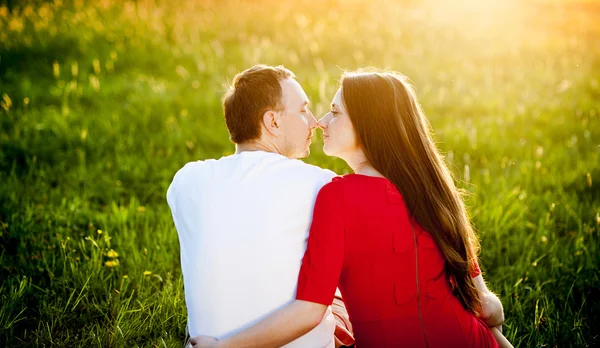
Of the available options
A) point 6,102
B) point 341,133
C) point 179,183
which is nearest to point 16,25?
point 6,102

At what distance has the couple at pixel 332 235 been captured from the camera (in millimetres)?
2328

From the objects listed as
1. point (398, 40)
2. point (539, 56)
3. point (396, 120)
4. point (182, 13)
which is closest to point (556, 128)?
point (539, 56)

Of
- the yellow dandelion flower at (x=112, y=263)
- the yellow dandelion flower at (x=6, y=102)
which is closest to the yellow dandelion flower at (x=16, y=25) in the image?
the yellow dandelion flower at (x=6, y=102)

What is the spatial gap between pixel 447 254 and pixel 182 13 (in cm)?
836

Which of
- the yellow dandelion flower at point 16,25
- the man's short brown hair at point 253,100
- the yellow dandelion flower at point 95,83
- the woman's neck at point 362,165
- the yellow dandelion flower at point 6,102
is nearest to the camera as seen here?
the woman's neck at point 362,165

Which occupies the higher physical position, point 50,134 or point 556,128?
point 50,134

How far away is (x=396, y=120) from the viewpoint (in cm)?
262

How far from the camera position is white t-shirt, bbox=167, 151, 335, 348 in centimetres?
233

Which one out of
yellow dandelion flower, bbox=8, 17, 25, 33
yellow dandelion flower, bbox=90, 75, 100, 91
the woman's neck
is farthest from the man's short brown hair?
yellow dandelion flower, bbox=8, 17, 25, 33

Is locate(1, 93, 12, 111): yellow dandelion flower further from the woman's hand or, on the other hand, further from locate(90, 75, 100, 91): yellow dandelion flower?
the woman's hand

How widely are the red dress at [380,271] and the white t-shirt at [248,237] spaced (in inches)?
3.0

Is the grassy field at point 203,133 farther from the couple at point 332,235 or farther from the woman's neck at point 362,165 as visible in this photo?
the woman's neck at point 362,165

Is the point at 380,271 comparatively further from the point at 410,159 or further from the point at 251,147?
the point at 251,147

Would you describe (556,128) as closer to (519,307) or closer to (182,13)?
(519,307)
